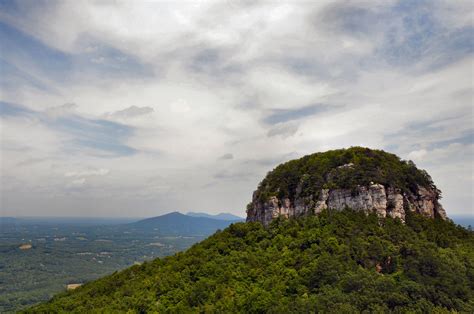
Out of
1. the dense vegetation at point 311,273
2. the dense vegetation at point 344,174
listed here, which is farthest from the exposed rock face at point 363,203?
the dense vegetation at point 311,273

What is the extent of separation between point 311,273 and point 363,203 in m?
15.4

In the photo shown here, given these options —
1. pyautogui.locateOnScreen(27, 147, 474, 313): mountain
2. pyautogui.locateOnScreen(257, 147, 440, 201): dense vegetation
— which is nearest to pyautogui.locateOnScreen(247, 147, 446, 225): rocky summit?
pyautogui.locateOnScreen(257, 147, 440, 201): dense vegetation

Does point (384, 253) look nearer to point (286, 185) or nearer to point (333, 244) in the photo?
point (333, 244)

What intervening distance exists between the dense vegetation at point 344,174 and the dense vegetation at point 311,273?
493 centimetres

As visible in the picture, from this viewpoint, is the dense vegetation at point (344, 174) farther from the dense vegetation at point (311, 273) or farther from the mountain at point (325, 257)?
the dense vegetation at point (311, 273)

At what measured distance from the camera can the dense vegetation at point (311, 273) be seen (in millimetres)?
30922

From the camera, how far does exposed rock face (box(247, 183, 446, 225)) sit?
46.8 metres

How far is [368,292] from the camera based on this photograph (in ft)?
101

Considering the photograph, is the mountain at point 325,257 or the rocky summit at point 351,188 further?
the rocky summit at point 351,188

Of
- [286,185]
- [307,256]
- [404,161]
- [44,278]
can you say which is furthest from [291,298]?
[44,278]

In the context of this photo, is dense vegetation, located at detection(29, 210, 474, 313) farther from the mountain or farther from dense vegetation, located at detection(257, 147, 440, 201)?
dense vegetation, located at detection(257, 147, 440, 201)

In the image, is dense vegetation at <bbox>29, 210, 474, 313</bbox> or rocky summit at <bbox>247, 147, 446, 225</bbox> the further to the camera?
rocky summit at <bbox>247, 147, 446, 225</bbox>

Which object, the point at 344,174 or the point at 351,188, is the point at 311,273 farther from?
the point at 344,174

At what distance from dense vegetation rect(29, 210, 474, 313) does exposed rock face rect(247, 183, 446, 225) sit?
156 cm
